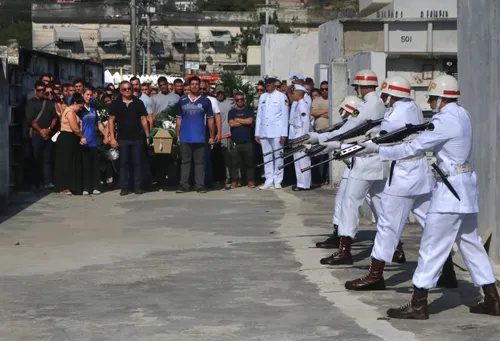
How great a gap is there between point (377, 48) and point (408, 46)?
2.66ft

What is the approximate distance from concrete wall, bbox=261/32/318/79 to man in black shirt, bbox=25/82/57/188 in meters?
17.8

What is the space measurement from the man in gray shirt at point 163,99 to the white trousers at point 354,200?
33.4ft

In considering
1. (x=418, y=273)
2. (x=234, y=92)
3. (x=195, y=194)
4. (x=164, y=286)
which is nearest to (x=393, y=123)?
(x=418, y=273)

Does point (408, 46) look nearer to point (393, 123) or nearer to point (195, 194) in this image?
point (195, 194)

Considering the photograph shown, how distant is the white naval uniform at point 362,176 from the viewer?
11852mm

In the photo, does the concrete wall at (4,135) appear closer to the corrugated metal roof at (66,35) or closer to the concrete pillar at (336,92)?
the concrete pillar at (336,92)

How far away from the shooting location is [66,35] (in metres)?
86.5

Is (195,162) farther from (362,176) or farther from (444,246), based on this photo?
(444,246)

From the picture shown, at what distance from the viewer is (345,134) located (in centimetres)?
1138

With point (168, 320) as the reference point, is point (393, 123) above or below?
above

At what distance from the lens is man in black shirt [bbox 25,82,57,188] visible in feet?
67.1

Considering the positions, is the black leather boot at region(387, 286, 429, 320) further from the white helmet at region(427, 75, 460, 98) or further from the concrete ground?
the white helmet at region(427, 75, 460, 98)

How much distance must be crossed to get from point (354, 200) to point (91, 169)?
9139 mm

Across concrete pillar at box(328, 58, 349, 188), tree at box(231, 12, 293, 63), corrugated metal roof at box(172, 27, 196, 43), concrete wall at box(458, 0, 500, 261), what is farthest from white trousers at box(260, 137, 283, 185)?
corrugated metal roof at box(172, 27, 196, 43)
